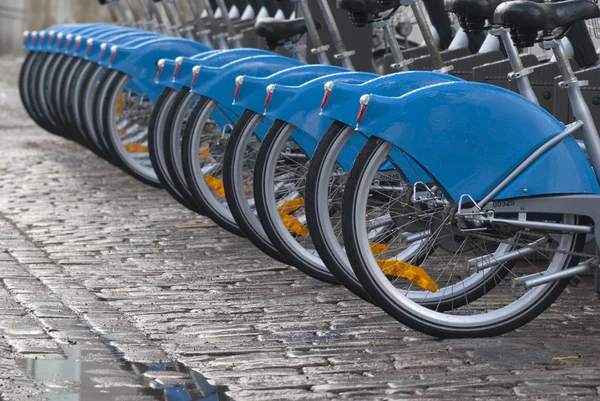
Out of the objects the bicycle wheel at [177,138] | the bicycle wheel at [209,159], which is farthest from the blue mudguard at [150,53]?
the bicycle wheel at [209,159]

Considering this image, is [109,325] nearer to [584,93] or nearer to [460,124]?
[460,124]

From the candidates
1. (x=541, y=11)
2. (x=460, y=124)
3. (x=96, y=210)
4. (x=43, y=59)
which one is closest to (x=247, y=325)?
(x=460, y=124)

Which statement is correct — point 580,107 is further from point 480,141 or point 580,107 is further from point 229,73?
point 229,73

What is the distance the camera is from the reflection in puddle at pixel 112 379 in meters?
4.70

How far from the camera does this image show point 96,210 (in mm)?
9102

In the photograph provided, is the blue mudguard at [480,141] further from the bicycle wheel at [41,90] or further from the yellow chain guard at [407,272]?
the bicycle wheel at [41,90]

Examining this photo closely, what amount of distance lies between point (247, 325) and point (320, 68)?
1.34 metres

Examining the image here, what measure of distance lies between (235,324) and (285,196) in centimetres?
88

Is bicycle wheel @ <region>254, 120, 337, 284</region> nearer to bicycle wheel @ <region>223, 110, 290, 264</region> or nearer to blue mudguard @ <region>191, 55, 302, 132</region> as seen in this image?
bicycle wheel @ <region>223, 110, 290, 264</region>

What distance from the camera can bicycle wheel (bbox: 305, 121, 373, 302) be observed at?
5.63 metres

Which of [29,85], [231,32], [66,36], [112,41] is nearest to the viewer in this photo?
[231,32]

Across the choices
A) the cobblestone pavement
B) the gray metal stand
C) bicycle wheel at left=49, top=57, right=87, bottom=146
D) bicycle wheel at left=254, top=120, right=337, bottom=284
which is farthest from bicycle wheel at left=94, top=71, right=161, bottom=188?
bicycle wheel at left=254, top=120, right=337, bottom=284

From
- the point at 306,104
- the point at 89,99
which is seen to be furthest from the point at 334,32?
the point at 89,99

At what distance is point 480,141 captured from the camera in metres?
5.29
